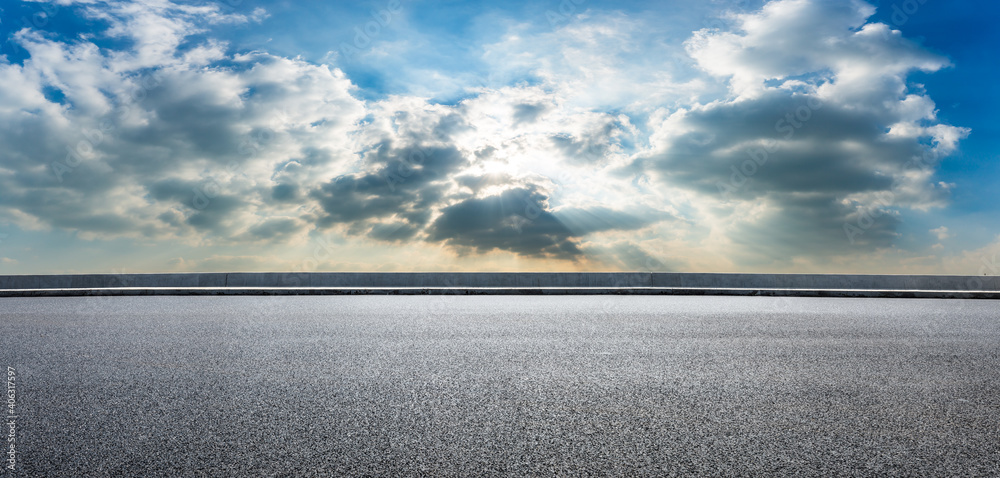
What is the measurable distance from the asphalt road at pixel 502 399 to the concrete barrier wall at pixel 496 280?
9.78m

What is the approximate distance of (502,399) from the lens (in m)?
4.35

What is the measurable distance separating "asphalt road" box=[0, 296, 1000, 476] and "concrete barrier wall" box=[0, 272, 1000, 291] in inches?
385

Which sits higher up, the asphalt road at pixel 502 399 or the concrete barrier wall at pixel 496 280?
the concrete barrier wall at pixel 496 280

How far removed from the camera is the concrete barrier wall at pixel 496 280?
730 inches

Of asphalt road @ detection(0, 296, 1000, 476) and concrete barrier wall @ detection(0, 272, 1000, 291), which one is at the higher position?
concrete barrier wall @ detection(0, 272, 1000, 291)

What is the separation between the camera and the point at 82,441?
11.5 feet

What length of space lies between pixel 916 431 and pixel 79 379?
281 inches

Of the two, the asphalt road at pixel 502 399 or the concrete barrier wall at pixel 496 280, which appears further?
the concrete barrier wall at pixel 496 280

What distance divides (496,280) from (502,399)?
14.8 metres

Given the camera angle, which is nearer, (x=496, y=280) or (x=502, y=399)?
(x=502, y=399)

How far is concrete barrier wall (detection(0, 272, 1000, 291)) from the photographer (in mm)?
18547

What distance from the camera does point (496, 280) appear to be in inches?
754

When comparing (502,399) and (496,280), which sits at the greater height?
(496,280)

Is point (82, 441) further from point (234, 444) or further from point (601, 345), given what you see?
point (601, 345)
